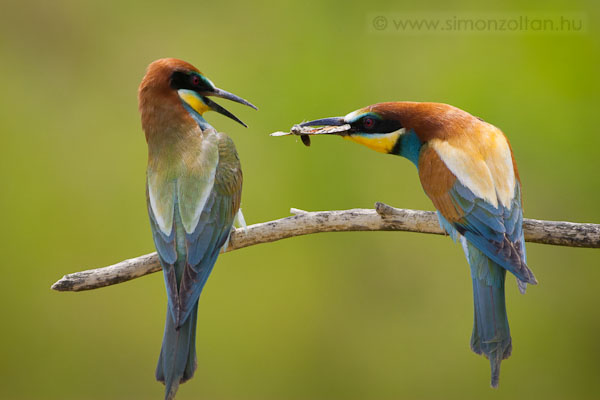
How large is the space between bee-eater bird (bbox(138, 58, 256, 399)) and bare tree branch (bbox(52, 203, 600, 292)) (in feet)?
0.38

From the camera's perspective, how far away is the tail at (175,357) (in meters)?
1.80

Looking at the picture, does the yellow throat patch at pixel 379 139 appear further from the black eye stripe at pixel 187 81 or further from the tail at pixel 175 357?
the tail at pixel 175 357

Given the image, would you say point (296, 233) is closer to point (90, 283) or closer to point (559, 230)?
point (90, 283)

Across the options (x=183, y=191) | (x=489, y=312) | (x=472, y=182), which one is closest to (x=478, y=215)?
(x=472, y=182)

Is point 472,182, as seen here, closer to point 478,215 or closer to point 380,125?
point 478,215

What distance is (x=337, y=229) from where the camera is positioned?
2080mm

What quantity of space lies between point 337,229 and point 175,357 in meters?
0.58

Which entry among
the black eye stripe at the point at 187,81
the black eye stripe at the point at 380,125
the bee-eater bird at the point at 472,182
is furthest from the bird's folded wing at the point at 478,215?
the black eye stripe at the point at 187,81

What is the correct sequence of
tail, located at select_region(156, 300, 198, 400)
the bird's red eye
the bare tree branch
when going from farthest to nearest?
the bird's red eye < the bare tree branch < tail, located at select_region(156, 300, 198, 400)

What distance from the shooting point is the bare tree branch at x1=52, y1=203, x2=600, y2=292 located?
197 cm

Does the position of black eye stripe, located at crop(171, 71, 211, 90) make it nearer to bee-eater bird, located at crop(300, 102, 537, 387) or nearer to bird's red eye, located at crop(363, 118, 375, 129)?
bee-eater bird, located at crop(300, 102, 537, 387)

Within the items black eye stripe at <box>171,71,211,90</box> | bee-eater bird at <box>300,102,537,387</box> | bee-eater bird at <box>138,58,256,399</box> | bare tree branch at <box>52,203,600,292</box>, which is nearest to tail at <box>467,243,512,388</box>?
bee-eater bird at <box>300,102,537,387</box>

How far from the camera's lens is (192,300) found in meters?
1.83

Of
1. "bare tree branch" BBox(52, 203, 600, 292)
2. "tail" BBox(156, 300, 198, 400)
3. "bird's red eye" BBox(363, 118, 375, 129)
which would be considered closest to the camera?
"tail" BBox(156, 300, 198, 400)
